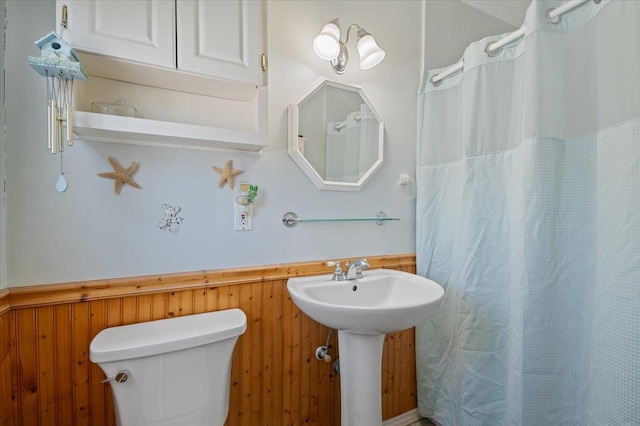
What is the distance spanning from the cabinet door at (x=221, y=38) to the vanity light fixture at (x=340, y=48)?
0.32 metres

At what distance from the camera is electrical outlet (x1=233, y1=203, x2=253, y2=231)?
1175 mm

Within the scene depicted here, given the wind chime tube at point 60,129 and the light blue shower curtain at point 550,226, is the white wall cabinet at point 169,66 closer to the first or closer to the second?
the wind chime tube at point 60,129

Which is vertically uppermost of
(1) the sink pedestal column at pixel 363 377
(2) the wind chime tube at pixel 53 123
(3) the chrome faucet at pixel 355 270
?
(2) the wind chime tube at pixel 53 123

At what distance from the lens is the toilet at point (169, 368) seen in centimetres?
82

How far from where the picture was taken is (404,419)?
154 cm

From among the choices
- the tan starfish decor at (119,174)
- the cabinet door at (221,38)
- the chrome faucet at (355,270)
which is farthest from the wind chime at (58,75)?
the chrome faucet at (355,270)

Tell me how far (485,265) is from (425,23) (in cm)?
145

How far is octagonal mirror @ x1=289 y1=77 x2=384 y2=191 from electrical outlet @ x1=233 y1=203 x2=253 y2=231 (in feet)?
1.08

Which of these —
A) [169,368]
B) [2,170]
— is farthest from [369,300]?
[2,170]

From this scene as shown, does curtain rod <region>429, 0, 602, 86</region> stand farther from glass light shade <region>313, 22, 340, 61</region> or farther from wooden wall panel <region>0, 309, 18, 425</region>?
wooden wall panel <region>0, 309, 18, 425</region>

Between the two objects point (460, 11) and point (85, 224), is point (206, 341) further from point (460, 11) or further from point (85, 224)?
point (460, 11)

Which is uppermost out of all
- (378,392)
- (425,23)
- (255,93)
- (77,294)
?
(425,23)

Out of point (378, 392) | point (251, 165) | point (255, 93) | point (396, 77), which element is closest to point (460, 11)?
point (396, 77)

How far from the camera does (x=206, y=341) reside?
91 cm
